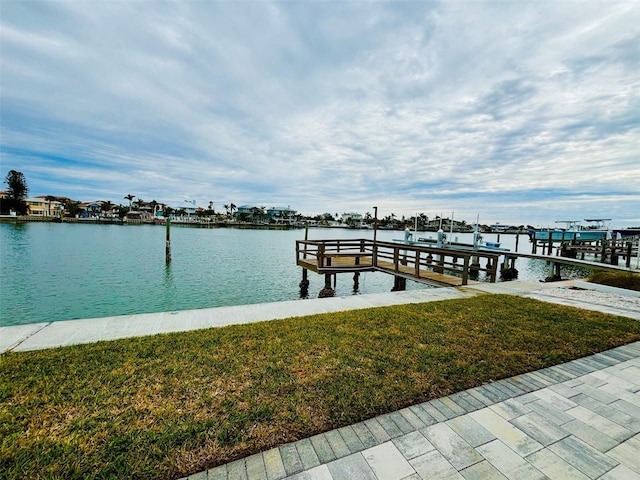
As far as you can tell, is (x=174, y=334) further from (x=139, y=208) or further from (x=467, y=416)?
(x=139, y=208)

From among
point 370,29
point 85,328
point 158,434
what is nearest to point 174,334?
point 85,328

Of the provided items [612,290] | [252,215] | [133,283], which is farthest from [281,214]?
[612,290]

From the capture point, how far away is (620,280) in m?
11.1

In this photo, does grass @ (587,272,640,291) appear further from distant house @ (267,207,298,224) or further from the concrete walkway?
distant house @ (267,207,298,224)

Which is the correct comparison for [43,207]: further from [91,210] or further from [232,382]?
[232,382]

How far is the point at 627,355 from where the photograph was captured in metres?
4.54

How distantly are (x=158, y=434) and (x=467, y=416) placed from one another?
2.91 meters

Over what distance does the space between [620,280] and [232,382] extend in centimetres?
1472

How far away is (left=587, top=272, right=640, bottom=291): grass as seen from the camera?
1074cm

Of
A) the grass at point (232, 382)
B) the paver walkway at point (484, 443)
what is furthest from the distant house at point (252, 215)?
the paver walkway at point (484, 443)

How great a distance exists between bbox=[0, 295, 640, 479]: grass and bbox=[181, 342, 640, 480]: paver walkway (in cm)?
18

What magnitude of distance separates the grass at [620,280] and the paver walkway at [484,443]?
10584 millimetres

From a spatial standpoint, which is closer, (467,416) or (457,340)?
(467,416)

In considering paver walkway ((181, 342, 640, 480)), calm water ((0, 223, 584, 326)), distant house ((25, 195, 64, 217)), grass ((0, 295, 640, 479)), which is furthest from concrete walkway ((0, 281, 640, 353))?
distant house ((25, 195, 64, 217))
